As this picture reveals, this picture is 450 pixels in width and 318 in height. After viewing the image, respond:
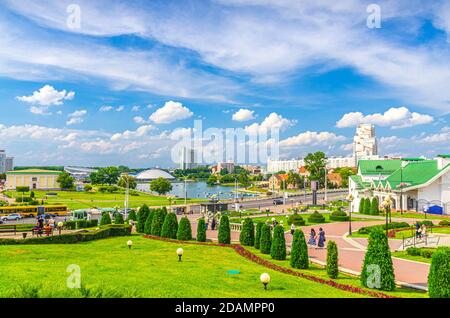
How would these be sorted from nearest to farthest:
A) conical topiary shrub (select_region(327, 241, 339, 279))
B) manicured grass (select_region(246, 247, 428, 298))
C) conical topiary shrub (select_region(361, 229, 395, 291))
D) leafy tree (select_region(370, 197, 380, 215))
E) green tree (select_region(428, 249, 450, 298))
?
green tree (select_region(428, 249, 450, 298)) < manicured grass (select_region(246, 247, 428, 298)) < conical topiary shrub (select_region(361, 229, 395, 291)) < conical topiary shrub (select_region(327, 241, 339, 279)) < leafy tree (select_region(370, 197, 380, 215))

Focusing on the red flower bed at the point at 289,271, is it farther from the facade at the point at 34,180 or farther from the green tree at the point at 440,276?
the facade at the point at 34,180

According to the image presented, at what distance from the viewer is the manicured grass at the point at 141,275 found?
11.2 m

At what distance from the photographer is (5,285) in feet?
40.0

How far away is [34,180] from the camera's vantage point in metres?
106

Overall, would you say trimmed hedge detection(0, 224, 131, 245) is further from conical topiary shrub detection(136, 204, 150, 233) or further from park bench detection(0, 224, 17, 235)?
park bench detection(0, 224, 17, 235)

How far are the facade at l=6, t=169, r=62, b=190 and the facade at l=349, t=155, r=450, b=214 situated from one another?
83.3 metres

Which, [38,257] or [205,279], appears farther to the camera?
[38,257]

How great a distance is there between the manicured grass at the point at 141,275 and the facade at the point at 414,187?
3298 centimetres

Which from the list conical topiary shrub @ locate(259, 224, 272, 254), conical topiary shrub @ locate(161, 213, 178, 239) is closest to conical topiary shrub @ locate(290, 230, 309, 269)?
conical topiary shrub @ locate(259, 224, 272, 254)

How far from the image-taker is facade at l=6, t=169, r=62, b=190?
346 ft

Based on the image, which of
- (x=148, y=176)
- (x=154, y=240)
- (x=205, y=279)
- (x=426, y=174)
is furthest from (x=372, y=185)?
(x=148, y=176)

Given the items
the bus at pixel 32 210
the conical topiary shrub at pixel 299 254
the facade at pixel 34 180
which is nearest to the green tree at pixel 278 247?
the conical topiary shrub at pixel 299 254
